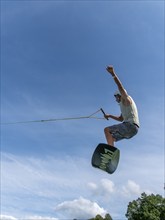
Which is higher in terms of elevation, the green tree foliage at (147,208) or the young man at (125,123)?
the green tree foliage at (147,208)

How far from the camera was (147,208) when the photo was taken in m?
89.2

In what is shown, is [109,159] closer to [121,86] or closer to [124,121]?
[124,121]

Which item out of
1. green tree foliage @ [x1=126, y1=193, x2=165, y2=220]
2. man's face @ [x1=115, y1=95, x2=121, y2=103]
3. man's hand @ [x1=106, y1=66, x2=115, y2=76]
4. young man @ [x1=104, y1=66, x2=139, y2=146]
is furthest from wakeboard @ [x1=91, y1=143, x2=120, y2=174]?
green tree foliage @ [x1=126, y1=193, x2=165, y2=220]

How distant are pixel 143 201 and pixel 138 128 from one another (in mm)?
84972

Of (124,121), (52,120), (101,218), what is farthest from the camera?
(101,218)

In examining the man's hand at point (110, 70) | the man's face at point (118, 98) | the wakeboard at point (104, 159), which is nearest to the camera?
the man's hand at point (110, 70)

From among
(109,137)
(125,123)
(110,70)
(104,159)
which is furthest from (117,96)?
(104,159)

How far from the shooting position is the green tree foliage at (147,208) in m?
87.7

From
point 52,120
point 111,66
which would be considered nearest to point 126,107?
point 111,66

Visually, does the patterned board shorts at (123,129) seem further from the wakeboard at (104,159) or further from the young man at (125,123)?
the wakeboard at (104,159)

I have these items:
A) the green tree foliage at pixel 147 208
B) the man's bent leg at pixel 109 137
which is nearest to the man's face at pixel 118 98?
the man's bent leg at pixel 109 137

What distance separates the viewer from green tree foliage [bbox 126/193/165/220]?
87.7 m

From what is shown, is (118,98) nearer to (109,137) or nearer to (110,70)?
(110,70)

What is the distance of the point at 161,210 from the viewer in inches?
3506
